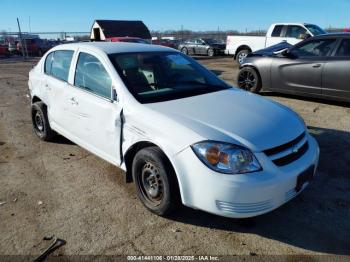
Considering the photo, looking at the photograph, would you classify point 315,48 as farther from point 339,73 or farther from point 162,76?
point 162,76

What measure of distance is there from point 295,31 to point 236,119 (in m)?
13.5

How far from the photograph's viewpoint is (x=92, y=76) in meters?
4.09

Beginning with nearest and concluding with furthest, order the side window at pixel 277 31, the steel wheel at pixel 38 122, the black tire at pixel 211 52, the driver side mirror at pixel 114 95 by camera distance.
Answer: the driver side mirror at pixel 114 95 → the steel wheel at pixel 38 122 → the side window at pixel 277 31 → the black tire at pixel 211 52

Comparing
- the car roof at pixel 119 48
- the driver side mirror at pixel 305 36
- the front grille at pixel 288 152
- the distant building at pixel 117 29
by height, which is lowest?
the front grille at pixel 288 152

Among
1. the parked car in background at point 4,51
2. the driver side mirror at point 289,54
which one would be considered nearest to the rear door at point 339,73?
the driver side mirror at point 289,54

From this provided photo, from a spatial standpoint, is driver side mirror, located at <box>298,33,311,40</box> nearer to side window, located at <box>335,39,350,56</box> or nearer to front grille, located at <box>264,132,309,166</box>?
side window, located at <box>335,39,350,56</box>

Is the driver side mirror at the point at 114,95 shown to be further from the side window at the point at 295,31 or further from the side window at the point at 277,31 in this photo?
the side window at the point at 277,31

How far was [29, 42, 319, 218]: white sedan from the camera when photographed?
284 centimetres

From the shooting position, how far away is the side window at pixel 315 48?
283 inches

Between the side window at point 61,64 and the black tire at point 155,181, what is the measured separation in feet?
6.29

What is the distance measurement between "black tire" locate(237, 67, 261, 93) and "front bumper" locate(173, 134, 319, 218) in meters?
5.66

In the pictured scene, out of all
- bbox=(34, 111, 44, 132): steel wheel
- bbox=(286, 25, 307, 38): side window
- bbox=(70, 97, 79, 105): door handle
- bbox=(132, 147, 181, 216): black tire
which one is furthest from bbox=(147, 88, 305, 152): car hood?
bbox=(286, 25, 307, 38): side window

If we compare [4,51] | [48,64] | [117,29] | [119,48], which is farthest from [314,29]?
[4,51]

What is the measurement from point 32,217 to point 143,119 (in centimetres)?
151
